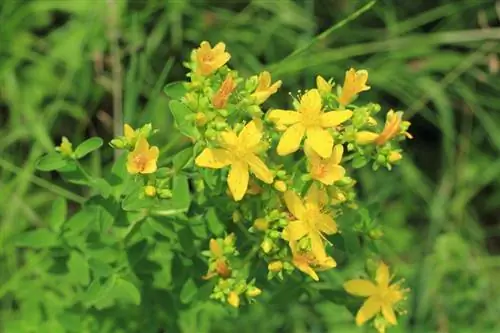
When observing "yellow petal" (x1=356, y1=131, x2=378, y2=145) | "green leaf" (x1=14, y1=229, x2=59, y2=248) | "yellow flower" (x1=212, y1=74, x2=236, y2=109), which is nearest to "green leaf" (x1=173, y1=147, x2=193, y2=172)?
"yellow flower" (x1=212, y1=74, x2=236, y2=109)

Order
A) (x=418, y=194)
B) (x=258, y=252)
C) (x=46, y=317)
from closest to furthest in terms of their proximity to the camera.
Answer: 1. (x=258, y=252)
2. (x=46, y=317)
3. (x=418, y=194)

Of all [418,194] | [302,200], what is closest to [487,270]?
[418,194]

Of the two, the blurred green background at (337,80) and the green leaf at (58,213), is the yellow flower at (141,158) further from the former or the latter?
the blurred green background at (337,80)

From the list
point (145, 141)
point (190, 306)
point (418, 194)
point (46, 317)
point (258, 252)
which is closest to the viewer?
point (145, 141)

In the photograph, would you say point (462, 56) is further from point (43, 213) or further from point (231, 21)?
point (43, 213)

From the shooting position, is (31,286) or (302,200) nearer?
(302,200)

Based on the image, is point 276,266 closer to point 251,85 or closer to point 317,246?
point 317,246

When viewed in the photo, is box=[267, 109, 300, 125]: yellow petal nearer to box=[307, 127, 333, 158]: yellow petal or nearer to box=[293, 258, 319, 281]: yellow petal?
box=[307, 127, 333, 158]: yellow petal

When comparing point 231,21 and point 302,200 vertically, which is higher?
point 231,21
